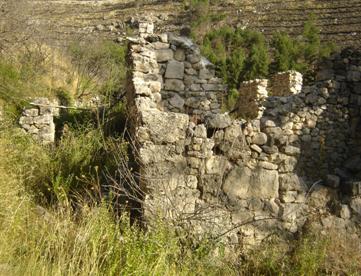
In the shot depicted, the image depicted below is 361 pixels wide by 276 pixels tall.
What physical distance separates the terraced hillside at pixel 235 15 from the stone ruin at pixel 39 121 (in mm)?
14566

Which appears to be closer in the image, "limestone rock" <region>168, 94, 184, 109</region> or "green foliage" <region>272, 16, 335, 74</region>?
"limestone rock" <region>168, 94, 184, 109</region>

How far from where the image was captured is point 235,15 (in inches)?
1067

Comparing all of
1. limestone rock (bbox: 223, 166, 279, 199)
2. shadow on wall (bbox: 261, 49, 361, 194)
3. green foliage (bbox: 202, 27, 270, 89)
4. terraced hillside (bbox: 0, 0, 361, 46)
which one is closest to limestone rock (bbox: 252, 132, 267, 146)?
limestone rock (bbox: 223, 166, 279, 199)

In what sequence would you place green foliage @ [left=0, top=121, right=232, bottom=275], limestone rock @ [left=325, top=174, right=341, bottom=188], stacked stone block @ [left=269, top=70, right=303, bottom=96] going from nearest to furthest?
green foliage @ [left=0, top=121, right=232, bottom=275] < limestone rock @ [left=325, top=174, right=341, bottom=188] < stacked stone block @ [left=269, top=70, right=303, bottom=96]

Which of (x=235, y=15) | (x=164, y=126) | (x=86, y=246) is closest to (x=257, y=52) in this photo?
(x=235, y=15)

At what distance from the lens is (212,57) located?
55.8ft

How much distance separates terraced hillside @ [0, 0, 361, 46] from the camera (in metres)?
23.1

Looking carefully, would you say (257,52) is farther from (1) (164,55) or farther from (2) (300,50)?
(1) (164,55)

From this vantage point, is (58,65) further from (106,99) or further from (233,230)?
(233,230)

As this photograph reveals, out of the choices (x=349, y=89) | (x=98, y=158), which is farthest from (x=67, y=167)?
(x=349, y=89)

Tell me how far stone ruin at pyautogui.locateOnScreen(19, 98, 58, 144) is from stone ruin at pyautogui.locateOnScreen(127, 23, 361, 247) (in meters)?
2.63

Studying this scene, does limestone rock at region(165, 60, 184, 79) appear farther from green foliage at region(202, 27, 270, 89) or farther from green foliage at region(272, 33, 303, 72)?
green foliage at region(272, 33, 303, 72)

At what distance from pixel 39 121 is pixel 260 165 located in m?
4.43

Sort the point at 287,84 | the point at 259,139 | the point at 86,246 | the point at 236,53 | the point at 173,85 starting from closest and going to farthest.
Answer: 1. the point at 86,246
2. the point at 259,139
3. the point at 173,85
4. the point at 287,84
5. the point at 236,53
